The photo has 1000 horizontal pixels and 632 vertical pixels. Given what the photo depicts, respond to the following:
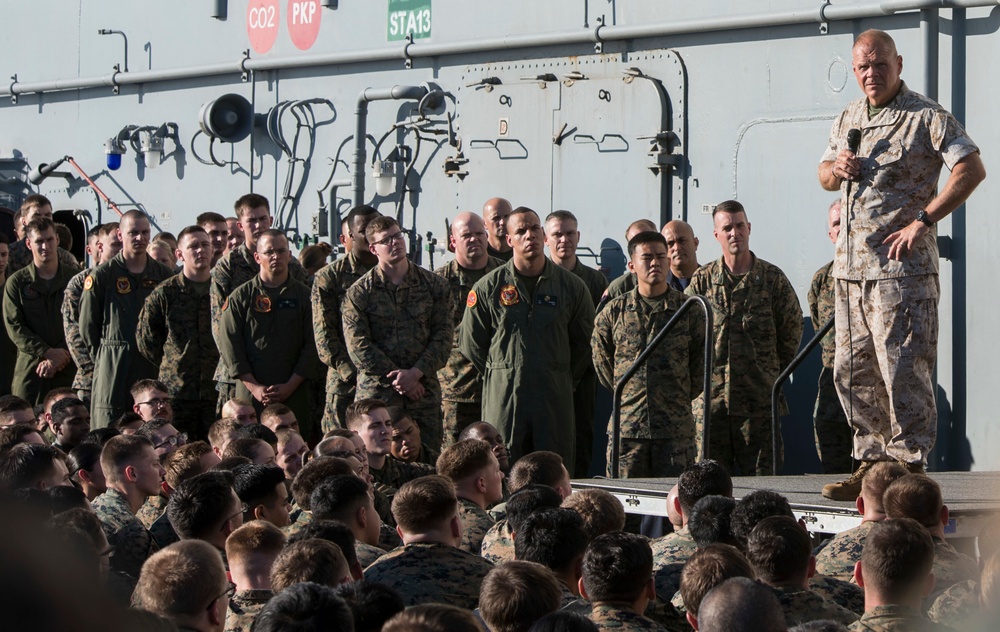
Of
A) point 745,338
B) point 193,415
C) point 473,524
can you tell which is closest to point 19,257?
point 193,415

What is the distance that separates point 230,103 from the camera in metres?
10.1

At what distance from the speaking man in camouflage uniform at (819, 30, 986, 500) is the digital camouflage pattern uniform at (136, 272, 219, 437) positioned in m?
4.63

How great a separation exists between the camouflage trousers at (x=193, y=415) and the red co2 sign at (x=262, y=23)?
320 cm

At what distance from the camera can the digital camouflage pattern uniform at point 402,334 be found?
6.86m

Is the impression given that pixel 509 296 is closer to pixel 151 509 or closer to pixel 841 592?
pixel 151 509

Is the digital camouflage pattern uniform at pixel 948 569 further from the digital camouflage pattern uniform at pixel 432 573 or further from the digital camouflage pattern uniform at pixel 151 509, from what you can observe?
the digital camouflage pattern uniform at pixel 151 509

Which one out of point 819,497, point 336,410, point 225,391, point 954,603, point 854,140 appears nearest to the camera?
point 954,603

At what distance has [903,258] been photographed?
4.36m

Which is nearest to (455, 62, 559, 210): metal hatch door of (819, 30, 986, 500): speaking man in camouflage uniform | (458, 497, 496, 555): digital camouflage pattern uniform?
(819, 30, 986, 500): speaking man in camouflage uniform

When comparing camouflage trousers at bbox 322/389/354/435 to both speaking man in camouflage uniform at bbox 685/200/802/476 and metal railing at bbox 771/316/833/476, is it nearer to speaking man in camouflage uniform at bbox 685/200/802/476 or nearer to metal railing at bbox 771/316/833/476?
speaking man in camouflage uniform at bbox 685/200/802/476

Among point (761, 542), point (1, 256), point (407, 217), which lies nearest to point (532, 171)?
point (407, 217)

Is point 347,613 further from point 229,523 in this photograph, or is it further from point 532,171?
point 532,171

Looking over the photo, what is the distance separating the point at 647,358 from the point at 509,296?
84 centimetres

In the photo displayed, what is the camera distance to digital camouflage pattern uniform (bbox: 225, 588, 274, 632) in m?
2.93
